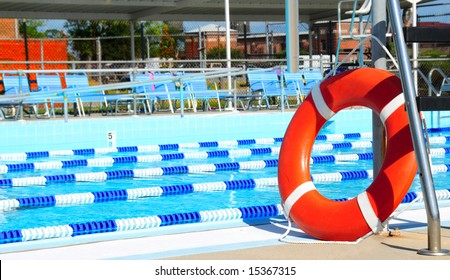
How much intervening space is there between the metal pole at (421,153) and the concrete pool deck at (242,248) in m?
0.09

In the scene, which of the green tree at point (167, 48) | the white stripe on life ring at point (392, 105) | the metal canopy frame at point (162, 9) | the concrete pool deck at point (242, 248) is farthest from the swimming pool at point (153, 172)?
the green tree at point (167, 48)

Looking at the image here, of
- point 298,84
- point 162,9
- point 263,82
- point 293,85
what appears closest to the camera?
point 298,84

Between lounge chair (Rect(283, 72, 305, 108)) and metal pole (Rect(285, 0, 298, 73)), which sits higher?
metal pole (Rect(285, 0, 298, 73))

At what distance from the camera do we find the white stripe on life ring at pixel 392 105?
4.21 meters

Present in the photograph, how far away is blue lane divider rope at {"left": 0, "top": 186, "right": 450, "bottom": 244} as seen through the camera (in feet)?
15.7

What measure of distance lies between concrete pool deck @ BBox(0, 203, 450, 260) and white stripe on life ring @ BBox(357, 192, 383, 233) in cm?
8

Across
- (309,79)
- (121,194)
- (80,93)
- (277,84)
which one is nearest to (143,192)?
(121,194)

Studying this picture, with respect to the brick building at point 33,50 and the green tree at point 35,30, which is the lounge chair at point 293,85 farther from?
the green tree at point 35,30

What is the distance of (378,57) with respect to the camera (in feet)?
15.0

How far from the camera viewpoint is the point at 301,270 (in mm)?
3432

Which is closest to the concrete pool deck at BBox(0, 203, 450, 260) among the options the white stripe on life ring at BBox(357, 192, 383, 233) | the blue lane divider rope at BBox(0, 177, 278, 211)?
the white stripe on life ring at BBox(357, 192, 383, 233)

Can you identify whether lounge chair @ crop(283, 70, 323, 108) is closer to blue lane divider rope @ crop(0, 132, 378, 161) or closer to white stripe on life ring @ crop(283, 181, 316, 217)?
blue lane divider rope @ crop(0, 132, 378, 161)

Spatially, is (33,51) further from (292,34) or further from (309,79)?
(292,34)

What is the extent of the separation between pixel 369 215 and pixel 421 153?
1.62ft
